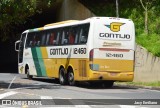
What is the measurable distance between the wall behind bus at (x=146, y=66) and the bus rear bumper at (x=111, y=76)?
11.3 ft

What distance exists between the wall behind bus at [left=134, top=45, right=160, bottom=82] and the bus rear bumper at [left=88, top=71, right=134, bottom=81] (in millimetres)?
3451

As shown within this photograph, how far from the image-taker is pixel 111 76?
22.4m

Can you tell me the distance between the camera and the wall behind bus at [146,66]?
25734 millimetres

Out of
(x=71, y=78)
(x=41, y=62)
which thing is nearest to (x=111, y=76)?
(x=71, y=78)

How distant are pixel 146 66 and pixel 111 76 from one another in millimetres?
4626

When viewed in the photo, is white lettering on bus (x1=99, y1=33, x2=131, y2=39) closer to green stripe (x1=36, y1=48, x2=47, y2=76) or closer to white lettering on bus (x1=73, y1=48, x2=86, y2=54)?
white lettering on bus (x1=73, y1=48, x2=86, y2=54)

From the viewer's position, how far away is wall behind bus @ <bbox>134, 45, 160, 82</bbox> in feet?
84.4

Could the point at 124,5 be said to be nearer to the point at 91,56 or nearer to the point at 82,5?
the point at 82,5

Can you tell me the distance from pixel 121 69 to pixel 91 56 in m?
1.75

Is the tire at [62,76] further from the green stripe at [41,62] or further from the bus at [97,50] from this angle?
the green stripe at [41,62]

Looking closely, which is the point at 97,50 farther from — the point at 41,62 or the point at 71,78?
the point at 41,62

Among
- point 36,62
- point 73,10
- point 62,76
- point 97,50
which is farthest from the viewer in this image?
point 73,10

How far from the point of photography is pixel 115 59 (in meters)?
22.4

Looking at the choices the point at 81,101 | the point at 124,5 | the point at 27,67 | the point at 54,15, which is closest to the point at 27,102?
the point at 81,101
